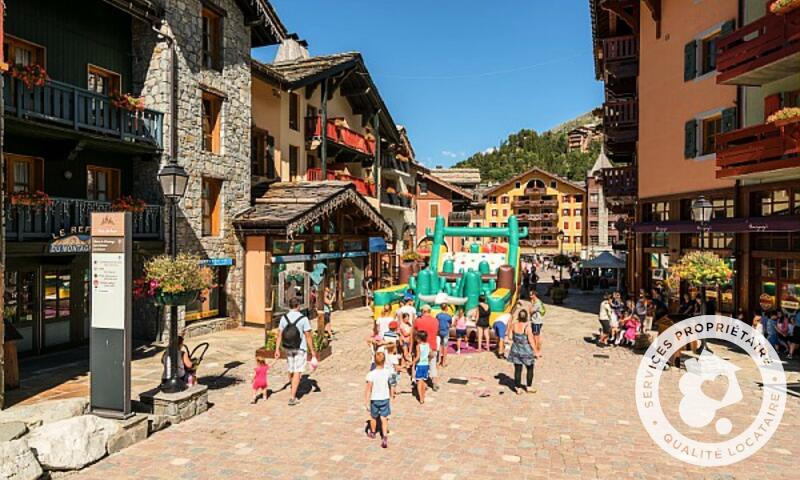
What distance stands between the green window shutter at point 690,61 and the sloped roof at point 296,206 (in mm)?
13149

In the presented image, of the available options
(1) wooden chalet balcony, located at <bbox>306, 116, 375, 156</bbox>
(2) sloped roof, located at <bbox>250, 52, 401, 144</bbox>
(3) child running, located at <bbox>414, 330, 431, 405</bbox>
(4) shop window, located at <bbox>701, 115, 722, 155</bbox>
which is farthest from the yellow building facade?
(3) child running, located at <bbox>414, 330, 431, 405</bbox>

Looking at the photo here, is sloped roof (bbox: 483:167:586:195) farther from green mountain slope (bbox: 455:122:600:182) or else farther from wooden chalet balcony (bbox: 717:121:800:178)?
wooden chalet balcony (bbox: 717:121:800:178)

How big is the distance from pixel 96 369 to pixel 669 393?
1054 centimetres

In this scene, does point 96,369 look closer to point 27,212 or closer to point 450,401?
point 27,212

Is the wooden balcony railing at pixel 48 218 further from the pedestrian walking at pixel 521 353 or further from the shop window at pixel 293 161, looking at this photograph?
the shop window at pixel 293 161

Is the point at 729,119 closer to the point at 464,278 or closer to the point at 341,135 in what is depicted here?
the point at 464,278

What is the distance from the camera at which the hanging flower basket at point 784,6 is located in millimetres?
13550

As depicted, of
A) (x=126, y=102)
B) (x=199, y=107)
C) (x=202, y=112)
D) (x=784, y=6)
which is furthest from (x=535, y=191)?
(x=126, y=102)

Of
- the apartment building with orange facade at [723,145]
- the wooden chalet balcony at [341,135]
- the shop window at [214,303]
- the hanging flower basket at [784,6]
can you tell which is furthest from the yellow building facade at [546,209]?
the hanging flower basket at [784,6]

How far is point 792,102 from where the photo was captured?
1595 centimetres

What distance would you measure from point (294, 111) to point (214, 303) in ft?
33.0

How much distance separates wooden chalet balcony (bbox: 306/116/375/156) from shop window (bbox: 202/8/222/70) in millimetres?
7170

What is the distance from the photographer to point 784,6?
13719 millimetres

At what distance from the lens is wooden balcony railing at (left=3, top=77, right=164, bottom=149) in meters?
11.4
